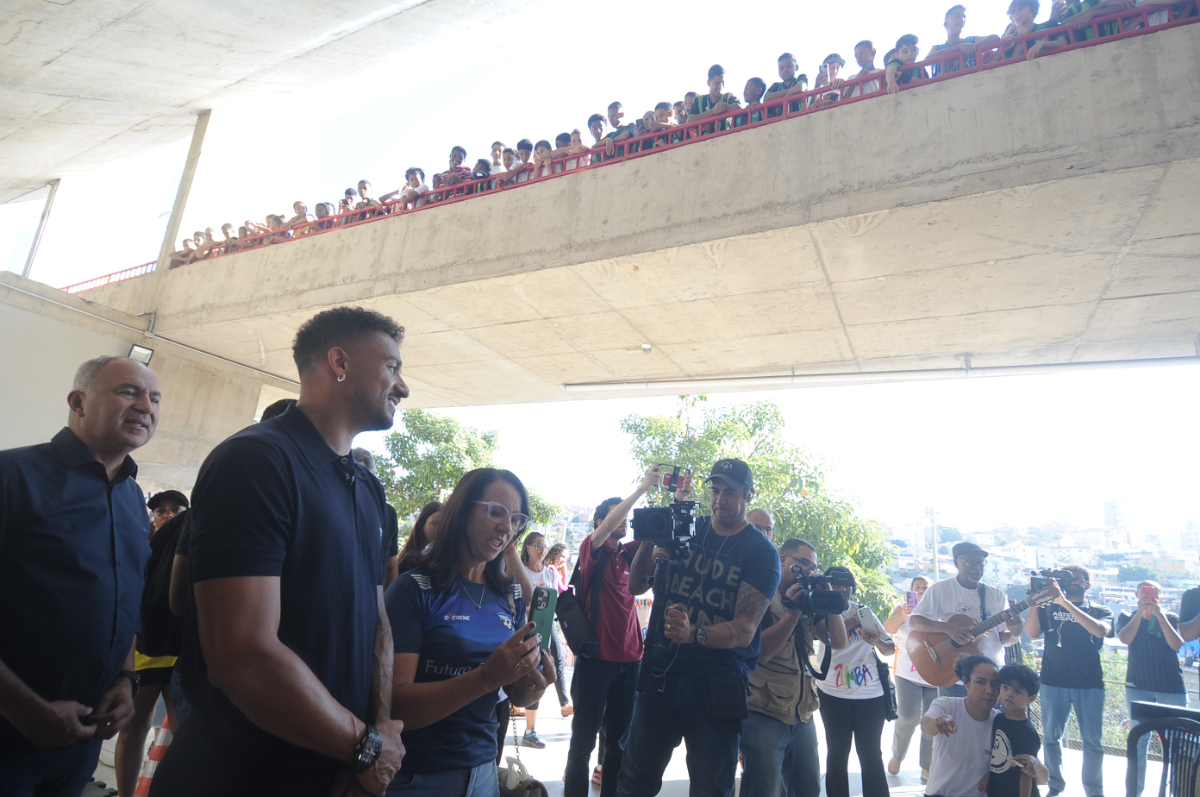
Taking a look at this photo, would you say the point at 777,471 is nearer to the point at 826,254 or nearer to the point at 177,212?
the point at 826,254

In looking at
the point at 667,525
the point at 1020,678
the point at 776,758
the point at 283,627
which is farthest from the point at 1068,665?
the point at 283,627

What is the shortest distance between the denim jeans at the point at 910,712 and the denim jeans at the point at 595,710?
98.9 inches

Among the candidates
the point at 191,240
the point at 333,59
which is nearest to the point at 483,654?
the point at 191,240

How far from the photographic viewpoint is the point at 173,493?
3977 mm

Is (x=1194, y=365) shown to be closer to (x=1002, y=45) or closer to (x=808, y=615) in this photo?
(x=1002, y=45)

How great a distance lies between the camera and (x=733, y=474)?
289cm

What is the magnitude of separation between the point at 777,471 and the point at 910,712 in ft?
36.1

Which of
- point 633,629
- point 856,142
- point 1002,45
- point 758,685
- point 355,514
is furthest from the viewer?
point 856,142

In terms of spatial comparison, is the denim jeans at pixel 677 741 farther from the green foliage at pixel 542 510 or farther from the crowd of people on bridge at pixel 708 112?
the green foliage at pixel 542 510

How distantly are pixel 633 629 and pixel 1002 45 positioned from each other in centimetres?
447

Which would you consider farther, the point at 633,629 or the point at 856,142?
the point at 856,142

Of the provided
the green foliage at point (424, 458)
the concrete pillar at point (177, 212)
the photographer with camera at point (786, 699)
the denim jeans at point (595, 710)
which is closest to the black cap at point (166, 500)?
the denim jeans at point (595, 710)

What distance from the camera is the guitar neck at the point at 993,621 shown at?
13.9 feet

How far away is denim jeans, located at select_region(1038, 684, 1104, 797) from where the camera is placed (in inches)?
172
